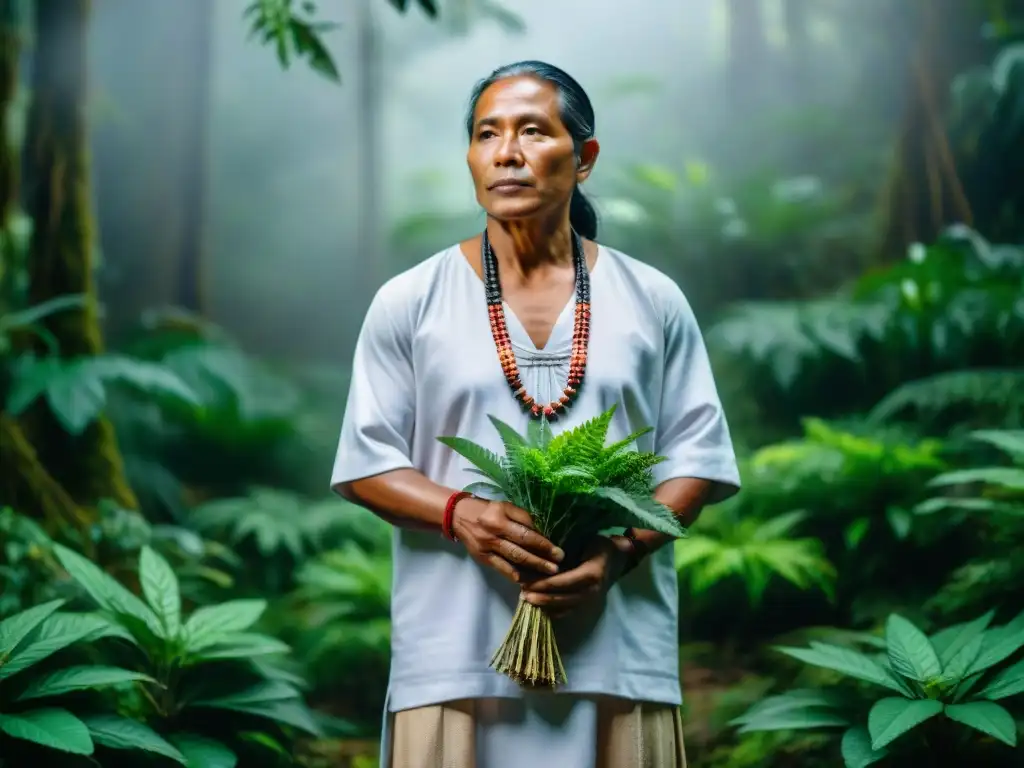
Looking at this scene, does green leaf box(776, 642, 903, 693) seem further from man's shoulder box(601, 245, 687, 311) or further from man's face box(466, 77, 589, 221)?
man's face box(466, 77, 589, 221)

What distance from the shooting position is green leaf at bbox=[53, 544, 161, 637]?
248 centimetres

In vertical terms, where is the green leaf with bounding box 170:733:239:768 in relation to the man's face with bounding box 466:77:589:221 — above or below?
below

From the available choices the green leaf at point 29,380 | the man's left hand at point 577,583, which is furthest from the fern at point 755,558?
→ the green leaf at point 29,380

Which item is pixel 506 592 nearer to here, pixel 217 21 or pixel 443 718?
pixel 443 718

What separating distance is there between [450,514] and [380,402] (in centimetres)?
27

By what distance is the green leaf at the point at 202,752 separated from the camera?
92.7 inches

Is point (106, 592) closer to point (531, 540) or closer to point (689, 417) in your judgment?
point (531, 540)

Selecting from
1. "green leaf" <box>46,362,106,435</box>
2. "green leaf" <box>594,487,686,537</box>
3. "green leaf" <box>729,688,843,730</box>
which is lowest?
"green leaf" <box>729,688,843,730</box>

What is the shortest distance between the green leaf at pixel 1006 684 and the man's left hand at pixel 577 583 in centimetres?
101

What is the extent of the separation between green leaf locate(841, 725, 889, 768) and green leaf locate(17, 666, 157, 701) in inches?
59.3

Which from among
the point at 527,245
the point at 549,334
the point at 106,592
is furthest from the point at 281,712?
the point at 527,245

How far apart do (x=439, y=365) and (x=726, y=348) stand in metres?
2.34

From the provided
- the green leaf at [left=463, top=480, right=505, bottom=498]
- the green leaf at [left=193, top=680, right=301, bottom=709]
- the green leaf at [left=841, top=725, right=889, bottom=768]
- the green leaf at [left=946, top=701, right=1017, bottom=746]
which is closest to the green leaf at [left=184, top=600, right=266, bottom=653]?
the green leaf at [left=193, top=680, right=301, bottom=709]

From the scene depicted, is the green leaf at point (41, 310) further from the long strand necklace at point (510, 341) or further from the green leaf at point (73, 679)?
the long strand necklace at point (510, 341)
